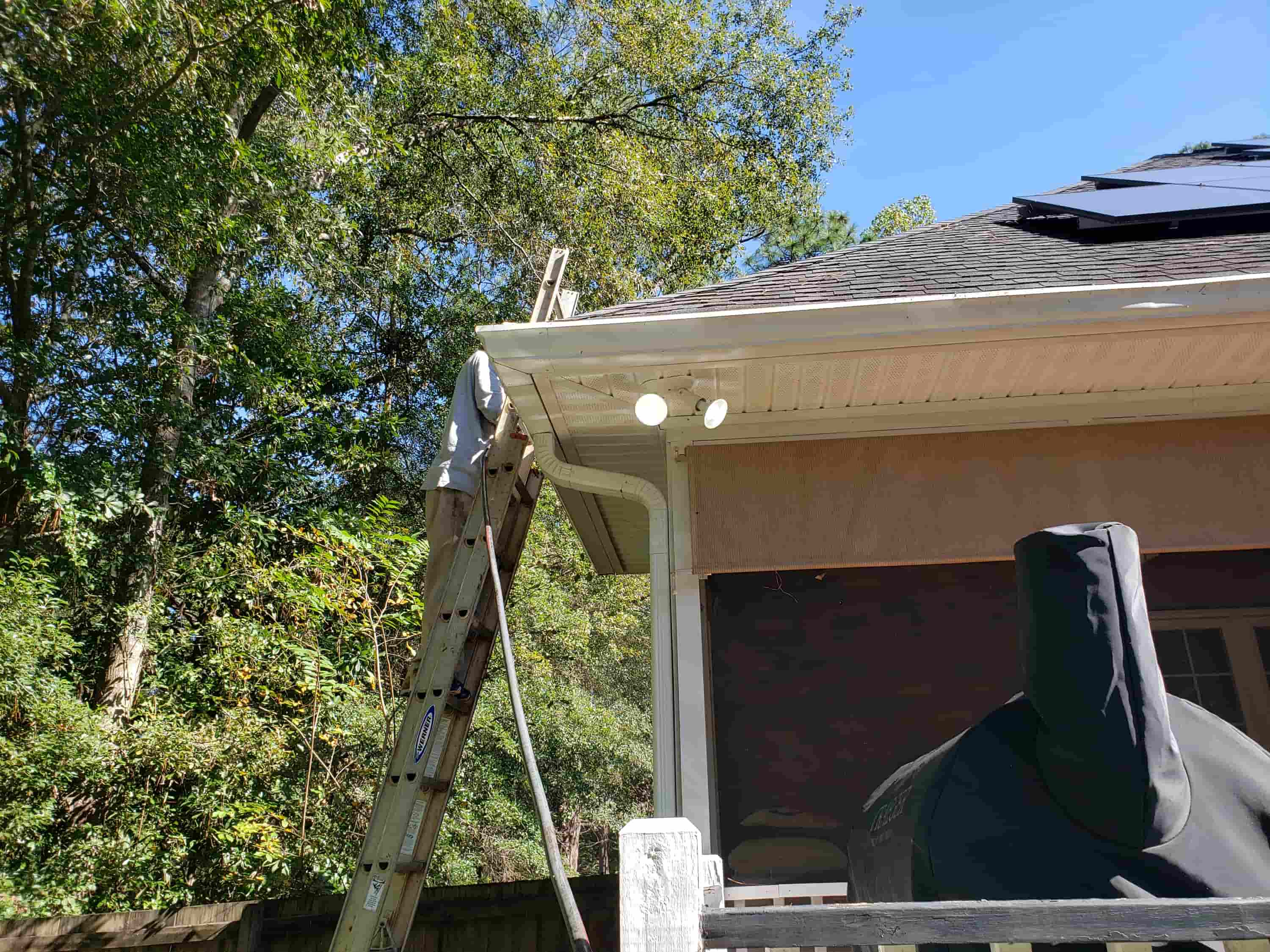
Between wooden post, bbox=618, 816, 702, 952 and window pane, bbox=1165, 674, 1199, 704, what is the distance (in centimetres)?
394

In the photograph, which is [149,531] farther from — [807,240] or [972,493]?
[807,240]

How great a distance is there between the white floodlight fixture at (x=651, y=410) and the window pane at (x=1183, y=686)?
3.04 m

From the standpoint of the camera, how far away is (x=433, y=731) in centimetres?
335

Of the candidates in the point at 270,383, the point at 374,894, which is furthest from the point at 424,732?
the point at 270,383

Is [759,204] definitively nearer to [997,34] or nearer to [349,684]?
[997,34]

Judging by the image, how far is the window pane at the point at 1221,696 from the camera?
4.32 m

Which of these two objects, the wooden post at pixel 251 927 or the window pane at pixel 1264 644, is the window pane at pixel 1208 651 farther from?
the wooden post at pixel 251 927

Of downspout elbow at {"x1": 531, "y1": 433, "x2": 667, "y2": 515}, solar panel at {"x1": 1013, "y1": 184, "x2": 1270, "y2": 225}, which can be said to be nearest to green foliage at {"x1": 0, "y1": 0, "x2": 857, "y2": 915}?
downspout elbow at {"x1": 531, "y1": 433, "x2": 667, "y2": 515}

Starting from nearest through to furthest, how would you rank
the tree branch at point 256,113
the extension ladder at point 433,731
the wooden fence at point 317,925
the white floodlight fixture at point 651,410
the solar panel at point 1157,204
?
the extension ladder at point 433,731 → the white floodlight fixture at point 651,410 → the solar panel at point 1157,204 → the wooden fence at point 317,925 → the tree branch at point 256,113

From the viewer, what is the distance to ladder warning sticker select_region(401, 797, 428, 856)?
3172 millimetres

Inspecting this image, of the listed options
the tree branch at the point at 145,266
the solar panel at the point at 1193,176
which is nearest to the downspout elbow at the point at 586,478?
the solar panel at the point at 1193,176

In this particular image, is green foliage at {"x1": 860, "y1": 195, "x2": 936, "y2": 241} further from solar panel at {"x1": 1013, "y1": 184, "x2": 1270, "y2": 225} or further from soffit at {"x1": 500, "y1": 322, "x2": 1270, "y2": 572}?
soffit at {"x1": 500, "y1": 322, "x2": 1270, "y2": 572}

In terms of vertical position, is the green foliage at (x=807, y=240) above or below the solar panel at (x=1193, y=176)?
above

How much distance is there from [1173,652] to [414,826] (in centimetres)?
377
